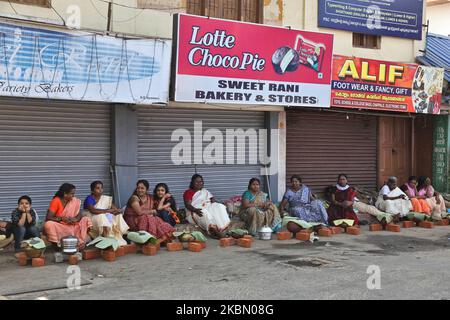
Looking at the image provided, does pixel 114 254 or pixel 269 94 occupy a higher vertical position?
pixel 269 94

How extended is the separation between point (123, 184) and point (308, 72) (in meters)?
4.07

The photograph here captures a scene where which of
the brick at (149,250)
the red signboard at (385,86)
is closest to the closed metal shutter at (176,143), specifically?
the red signboard at (385,86)

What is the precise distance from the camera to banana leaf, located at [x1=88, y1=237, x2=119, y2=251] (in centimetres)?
709

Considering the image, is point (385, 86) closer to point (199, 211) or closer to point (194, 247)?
point (199, 211)

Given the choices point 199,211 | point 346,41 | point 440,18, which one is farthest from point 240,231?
point 440,18

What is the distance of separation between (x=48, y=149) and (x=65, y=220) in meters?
2.01

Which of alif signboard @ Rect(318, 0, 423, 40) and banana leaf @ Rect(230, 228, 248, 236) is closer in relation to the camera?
banana leaf @ Rect(230, 228, 248, 236)

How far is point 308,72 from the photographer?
10797 mm

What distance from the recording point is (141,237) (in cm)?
761

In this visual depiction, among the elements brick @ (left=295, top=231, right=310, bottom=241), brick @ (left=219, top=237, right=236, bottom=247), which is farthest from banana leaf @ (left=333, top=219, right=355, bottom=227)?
brick @ (left=219, top=237, right=236, bottom=247)

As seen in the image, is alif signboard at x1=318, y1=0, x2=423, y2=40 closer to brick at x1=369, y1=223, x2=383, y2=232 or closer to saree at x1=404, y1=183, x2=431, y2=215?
saree at x1=404, y1=183, x2=431, y2=215

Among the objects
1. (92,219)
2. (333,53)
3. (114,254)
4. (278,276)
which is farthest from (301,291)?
(333,53)

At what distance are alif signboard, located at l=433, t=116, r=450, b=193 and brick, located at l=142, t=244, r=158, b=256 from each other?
28.3 feet

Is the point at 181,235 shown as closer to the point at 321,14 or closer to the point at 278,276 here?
the point at 278,276
